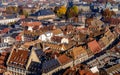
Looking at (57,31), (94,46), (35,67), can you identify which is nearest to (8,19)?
(57,31)

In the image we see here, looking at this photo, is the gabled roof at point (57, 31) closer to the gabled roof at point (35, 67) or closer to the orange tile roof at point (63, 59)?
the orange tile roof at point (63, 59)

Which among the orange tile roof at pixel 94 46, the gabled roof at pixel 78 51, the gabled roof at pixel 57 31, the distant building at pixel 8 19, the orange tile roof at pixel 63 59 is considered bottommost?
the distant building at pixel 8 19

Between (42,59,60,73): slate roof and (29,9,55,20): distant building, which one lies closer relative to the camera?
(42,59,60,73): slate roof

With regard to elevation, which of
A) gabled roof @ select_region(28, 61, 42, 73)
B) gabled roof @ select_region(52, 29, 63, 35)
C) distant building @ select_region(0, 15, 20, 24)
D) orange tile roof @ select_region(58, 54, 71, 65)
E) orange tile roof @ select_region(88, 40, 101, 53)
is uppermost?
gabled roof @ select_region(28, 61, 42, 73)

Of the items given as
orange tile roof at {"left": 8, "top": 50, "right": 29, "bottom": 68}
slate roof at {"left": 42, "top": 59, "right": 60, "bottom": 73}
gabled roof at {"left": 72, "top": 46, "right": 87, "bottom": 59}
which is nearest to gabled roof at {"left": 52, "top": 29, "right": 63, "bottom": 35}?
gabled roof at {"left": 72, "top": 46, "right": 87, "bottom": 59}

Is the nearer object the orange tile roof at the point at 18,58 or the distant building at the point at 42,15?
the orange tile roof at the point at 18,58

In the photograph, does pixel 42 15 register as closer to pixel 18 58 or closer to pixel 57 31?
pixel 57 31

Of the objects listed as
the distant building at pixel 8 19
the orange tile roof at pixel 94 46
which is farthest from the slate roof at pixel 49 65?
the distant building at pixel 8 19

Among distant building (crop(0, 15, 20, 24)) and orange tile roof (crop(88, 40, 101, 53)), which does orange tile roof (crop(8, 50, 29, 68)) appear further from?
distant building (crop(0, 15, 20, 24))
